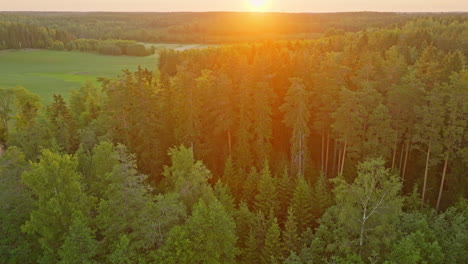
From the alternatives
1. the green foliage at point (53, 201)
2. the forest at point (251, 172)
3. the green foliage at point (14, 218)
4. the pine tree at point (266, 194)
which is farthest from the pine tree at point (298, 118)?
the green foliage at point (14, 218)

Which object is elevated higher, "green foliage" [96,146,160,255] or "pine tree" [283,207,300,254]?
"green foliage" [96,146,160,255]

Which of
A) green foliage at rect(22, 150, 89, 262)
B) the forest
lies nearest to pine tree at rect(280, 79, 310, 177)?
the forest

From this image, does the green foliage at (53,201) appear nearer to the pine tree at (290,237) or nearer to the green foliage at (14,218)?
the green foliage at (14,218)

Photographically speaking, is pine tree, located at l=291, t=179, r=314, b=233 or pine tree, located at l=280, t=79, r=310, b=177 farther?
pine tree, located at l=280, t=79, r=310, b=177

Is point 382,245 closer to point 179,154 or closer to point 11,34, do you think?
point 179,154

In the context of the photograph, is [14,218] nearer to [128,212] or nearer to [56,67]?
[128,212]

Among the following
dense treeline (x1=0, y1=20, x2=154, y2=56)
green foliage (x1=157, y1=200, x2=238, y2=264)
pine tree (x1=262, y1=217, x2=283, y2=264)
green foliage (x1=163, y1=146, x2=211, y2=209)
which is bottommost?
pine tree (x1=262, y1=217, x2=283, y2=264)

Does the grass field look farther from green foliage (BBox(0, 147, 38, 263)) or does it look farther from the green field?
green foliage (BBox(0, 147, 38, 263))
